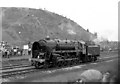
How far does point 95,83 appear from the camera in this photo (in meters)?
13.2

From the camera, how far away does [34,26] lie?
9731 centimetres

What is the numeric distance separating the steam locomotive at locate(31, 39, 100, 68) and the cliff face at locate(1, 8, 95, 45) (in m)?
46.3

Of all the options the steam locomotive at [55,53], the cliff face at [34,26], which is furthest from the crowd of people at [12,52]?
the cliff face at [34,26]

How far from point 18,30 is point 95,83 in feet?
256

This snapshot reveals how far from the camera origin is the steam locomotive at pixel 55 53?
86.7 ft

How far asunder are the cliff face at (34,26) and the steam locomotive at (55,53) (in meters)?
46.3

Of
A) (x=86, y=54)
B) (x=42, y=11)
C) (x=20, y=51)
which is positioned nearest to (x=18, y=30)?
(x=42, y=11)

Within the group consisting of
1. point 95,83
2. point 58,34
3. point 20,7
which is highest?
point 20,7

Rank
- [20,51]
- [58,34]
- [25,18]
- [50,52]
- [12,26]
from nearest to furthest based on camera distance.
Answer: [50,52]
[20,51]
[12,26]
[58,34]
[25,18]

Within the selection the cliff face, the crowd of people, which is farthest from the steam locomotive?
the cliff face

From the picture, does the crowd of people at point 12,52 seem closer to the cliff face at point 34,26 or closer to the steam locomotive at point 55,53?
the steam locomotive at point 55,53

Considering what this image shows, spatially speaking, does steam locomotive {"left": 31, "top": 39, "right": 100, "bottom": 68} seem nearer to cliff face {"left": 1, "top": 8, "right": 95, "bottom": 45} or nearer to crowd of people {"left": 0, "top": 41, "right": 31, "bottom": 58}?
crowd of people {"left": 0, "top": 41, "right": 31, "bottom": 58}

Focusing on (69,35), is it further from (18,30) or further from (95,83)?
(95,83)

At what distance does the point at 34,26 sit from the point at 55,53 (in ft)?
235
